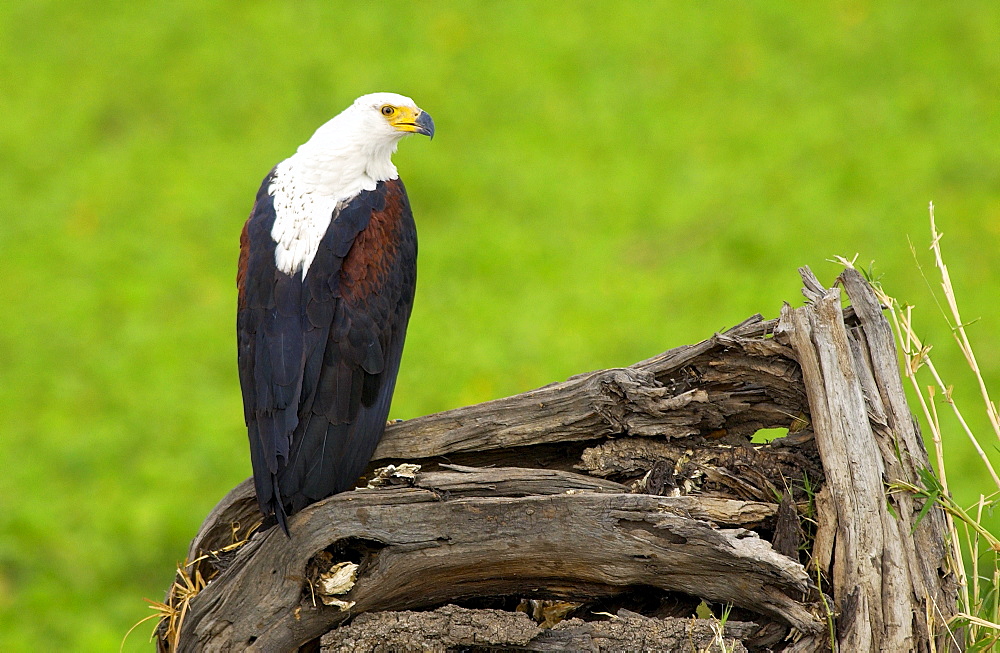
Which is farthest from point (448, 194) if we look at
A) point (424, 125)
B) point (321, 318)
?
point (321, 318)

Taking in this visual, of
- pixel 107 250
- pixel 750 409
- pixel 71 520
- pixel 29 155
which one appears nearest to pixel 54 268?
pixel 107 250

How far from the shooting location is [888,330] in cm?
327

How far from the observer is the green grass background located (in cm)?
740

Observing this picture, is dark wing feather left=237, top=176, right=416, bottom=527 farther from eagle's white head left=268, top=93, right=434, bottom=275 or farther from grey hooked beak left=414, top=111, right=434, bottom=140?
grey hooked beak left=414, top=111, right=434, bottom=140

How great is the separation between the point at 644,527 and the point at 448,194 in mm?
6559

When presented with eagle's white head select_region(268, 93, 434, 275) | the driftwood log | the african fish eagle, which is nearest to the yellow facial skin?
eagle's white head select_region(268, 93, 434, 275)

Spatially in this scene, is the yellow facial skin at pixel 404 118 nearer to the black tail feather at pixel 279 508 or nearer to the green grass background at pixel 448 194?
the black tail feather at pixel 279 508

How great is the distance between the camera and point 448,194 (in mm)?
9281

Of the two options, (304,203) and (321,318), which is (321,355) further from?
(304,203)

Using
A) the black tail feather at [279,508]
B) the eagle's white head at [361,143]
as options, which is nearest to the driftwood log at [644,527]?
the black tail feather at [279,508]

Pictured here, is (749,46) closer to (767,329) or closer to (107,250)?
(107,250)

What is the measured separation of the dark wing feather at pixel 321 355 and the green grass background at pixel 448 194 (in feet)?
11.4

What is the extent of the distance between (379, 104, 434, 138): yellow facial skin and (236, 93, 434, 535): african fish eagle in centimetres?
17

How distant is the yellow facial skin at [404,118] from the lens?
3863 mm
